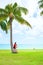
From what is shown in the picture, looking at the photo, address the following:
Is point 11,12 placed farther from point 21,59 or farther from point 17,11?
point 21,59

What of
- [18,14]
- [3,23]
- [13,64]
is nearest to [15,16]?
[18,14]

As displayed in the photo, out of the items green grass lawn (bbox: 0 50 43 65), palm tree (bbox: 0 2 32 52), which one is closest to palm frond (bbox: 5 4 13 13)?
palm tree (bbox: 0 2 32 52)

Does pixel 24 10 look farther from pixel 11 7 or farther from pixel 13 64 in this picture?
pixel 13 64

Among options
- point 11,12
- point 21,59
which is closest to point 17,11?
point 11,12

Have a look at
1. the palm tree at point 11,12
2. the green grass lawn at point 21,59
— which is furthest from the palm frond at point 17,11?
the green grass lawn at point 21,59

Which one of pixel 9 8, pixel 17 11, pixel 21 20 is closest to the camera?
pixel 21 20

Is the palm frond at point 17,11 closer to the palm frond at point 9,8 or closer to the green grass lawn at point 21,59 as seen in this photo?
the palm frond at point 9,8

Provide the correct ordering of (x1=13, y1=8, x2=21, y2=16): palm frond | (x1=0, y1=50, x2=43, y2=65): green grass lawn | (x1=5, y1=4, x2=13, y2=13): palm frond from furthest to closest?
(x1=5, y1=4, x2=13, y2=13): palm frond
(x1=13, y1=8, x2=21, y2=16): palm frond
(x1=0, y1=50, x2=43, y2=65): green grass lawn

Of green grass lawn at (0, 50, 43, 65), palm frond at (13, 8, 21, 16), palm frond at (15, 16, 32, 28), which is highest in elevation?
palm frond at (13, 8, 21, 16)

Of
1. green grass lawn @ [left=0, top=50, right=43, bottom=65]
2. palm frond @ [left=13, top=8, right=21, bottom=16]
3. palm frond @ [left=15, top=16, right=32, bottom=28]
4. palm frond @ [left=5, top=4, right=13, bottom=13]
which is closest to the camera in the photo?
green grass lawn @ [left=0, top=50, right=43, bottom=65]

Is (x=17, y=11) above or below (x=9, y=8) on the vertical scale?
below

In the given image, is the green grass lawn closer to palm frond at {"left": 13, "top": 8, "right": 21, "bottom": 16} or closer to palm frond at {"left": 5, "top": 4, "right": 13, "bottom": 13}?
palm frond at {"left": 13, "top": 8, "right": 21, "bottom": 16}

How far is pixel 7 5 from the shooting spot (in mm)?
36594

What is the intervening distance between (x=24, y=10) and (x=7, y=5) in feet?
9.34
